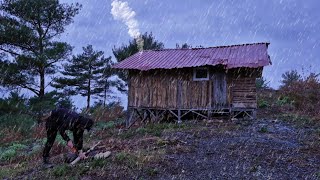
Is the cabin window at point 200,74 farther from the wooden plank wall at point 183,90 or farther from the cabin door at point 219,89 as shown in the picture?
the cabin door at point 219,89

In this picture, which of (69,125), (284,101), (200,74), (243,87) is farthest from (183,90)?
(69,125)

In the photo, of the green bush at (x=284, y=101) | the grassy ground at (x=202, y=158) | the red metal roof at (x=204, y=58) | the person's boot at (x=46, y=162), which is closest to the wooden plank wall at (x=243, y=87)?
the red metal roof at (x=204, y=58)

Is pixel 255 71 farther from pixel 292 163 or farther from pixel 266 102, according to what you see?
pixel 292 163

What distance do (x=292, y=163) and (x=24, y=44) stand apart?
2313cm

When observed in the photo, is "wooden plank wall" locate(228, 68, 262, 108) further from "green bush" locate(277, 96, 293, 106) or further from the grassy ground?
"green bush" locate(277, 96, 293, 106)

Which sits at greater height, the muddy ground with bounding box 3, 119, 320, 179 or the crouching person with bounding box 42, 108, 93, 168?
the crouching person with bounding box 42, 108, 93, 168

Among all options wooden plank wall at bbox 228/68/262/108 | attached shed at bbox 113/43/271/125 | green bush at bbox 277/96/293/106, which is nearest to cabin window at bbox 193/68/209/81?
attached shed at bbox 113/43/271/125

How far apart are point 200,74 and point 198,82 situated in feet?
1.91

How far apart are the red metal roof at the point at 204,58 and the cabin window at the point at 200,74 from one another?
0.58 metres

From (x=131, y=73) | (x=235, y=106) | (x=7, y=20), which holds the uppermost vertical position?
(x=7, y=20)

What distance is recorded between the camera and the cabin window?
21.2 meters

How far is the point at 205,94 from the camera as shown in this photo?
21.0 meters

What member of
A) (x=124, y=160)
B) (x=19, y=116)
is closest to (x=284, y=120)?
(x=124, y=160)

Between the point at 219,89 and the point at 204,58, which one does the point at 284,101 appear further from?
the point at 204,58
